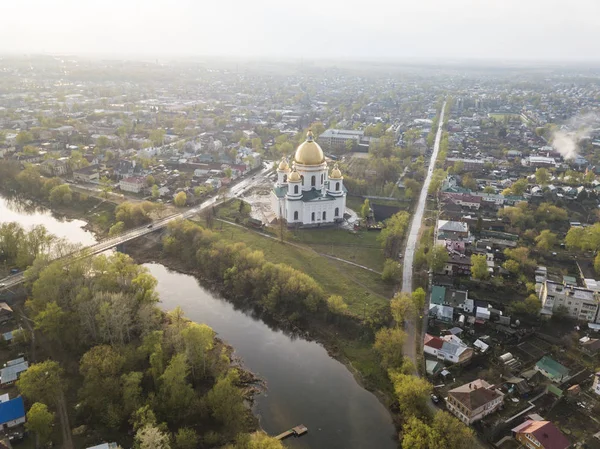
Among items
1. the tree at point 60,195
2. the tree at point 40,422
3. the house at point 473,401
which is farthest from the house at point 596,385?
the tree at point 60,195

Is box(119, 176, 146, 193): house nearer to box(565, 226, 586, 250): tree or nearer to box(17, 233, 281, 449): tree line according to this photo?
box(17, 233, 281, 449): tree line

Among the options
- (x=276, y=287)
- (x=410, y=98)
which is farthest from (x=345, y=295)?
(x=410, y=98)

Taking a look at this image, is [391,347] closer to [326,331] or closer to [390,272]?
[326,331]

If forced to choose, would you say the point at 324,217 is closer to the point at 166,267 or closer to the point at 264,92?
the point at 166,267

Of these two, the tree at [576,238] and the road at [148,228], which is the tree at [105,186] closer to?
the road at [148,228]

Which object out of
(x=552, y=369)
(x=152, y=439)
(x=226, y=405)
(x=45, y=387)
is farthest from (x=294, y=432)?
(x=552, y=369)

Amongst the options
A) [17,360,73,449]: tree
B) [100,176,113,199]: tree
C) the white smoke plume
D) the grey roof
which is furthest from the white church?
the white smoke plume

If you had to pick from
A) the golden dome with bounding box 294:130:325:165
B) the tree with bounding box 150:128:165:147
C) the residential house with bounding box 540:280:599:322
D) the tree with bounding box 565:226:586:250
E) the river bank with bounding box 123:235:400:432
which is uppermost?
the golden dome with bounding box 294:130:325:165
